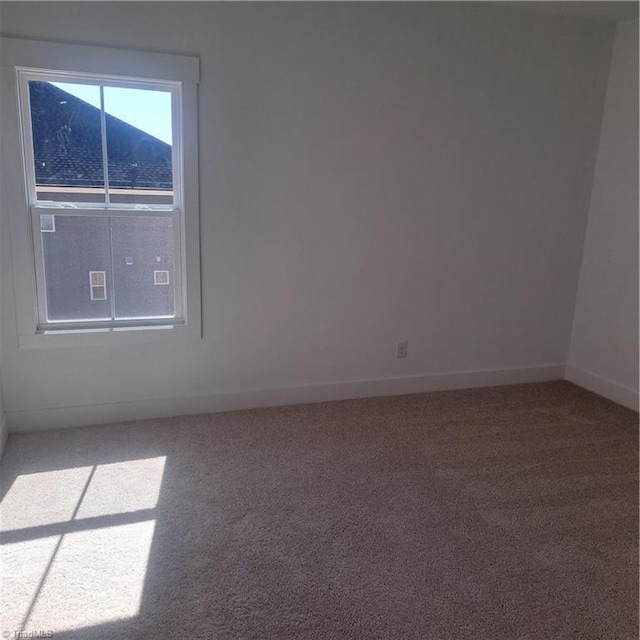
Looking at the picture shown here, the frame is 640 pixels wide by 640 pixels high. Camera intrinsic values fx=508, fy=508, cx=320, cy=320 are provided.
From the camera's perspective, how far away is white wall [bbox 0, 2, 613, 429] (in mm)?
2934

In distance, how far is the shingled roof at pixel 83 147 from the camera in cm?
270

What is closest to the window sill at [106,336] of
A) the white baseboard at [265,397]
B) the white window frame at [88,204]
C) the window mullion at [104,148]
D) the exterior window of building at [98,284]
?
the white window frame at [88,204]

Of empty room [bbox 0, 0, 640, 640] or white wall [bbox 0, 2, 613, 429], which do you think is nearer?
empty room [bbox 0, 0, 640, 640]

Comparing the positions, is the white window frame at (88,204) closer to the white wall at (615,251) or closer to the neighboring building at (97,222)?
the neighboring building at (97,222)

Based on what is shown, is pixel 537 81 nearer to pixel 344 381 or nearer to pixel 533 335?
pixel 533 335

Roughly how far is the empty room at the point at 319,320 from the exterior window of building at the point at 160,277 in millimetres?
15

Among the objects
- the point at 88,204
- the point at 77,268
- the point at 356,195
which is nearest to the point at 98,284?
the point at 77,268

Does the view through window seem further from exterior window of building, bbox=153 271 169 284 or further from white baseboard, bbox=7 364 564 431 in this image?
white baseboard, bbox=7 364 564 431

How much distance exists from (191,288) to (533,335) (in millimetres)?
2629

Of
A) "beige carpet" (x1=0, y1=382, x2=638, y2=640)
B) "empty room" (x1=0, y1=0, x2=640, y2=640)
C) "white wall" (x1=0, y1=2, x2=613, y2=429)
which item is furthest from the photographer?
"white wall" (x1=0, y1=2, x2=613, y2=429)

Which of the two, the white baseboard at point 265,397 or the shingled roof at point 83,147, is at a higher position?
the shingled roof at point 83,147

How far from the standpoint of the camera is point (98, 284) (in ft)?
9.71

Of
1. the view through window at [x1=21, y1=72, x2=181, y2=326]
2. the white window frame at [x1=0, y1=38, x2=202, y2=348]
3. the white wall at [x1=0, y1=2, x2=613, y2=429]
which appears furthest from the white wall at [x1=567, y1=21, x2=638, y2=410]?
the view through window at [x1=21, y1=72, x2=181, y2=326]

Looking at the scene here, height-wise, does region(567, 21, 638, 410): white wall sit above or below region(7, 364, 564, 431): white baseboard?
above
